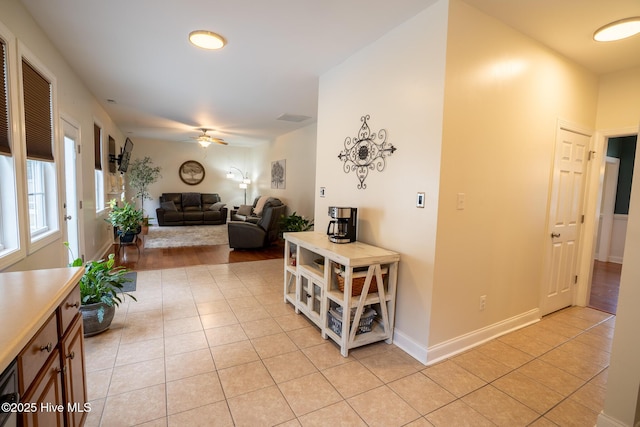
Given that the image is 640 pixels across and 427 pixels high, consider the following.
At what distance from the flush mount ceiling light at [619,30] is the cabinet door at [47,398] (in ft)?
12.5

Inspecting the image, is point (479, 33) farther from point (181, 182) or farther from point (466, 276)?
point (181, 182)

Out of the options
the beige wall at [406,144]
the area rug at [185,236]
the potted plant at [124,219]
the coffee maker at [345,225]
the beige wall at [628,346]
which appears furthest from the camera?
the area rug at [185,236]

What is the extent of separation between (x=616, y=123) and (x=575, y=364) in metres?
2.48

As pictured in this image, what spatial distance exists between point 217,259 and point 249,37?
3520 millimetres

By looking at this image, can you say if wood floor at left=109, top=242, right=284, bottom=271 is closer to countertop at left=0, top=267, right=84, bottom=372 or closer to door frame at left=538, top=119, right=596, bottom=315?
countertop at left=0, top=267, right=84, bottom=372

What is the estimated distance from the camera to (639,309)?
1479 mm

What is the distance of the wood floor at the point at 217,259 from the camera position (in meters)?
3.86

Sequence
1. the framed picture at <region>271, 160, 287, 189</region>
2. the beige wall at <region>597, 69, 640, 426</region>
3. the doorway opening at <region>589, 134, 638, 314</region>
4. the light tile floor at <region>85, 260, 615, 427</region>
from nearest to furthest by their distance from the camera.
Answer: the beige wall at <region>597, 69, 640, 426</region> < the light tile floor at <region>85, 260, 615, 427</region> < the doorway opening at <region>589, 134, 638, 314</region> < the framed picture at <region>271, 160, 287, 189</region>

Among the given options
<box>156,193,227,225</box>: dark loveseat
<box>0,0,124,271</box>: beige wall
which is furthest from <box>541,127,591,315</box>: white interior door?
<box>156,193,227,225</box>: dark loveseat

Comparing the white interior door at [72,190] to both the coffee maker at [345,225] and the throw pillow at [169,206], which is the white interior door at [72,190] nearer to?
the coffee maker at [345,225]

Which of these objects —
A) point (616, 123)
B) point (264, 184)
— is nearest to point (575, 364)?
point (616, 123)

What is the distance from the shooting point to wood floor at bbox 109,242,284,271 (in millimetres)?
4602

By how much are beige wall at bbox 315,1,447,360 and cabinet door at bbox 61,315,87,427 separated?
2046 millimetres

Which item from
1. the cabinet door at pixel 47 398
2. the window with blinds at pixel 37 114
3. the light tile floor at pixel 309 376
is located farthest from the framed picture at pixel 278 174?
the cabinet door at pixel 47 398
